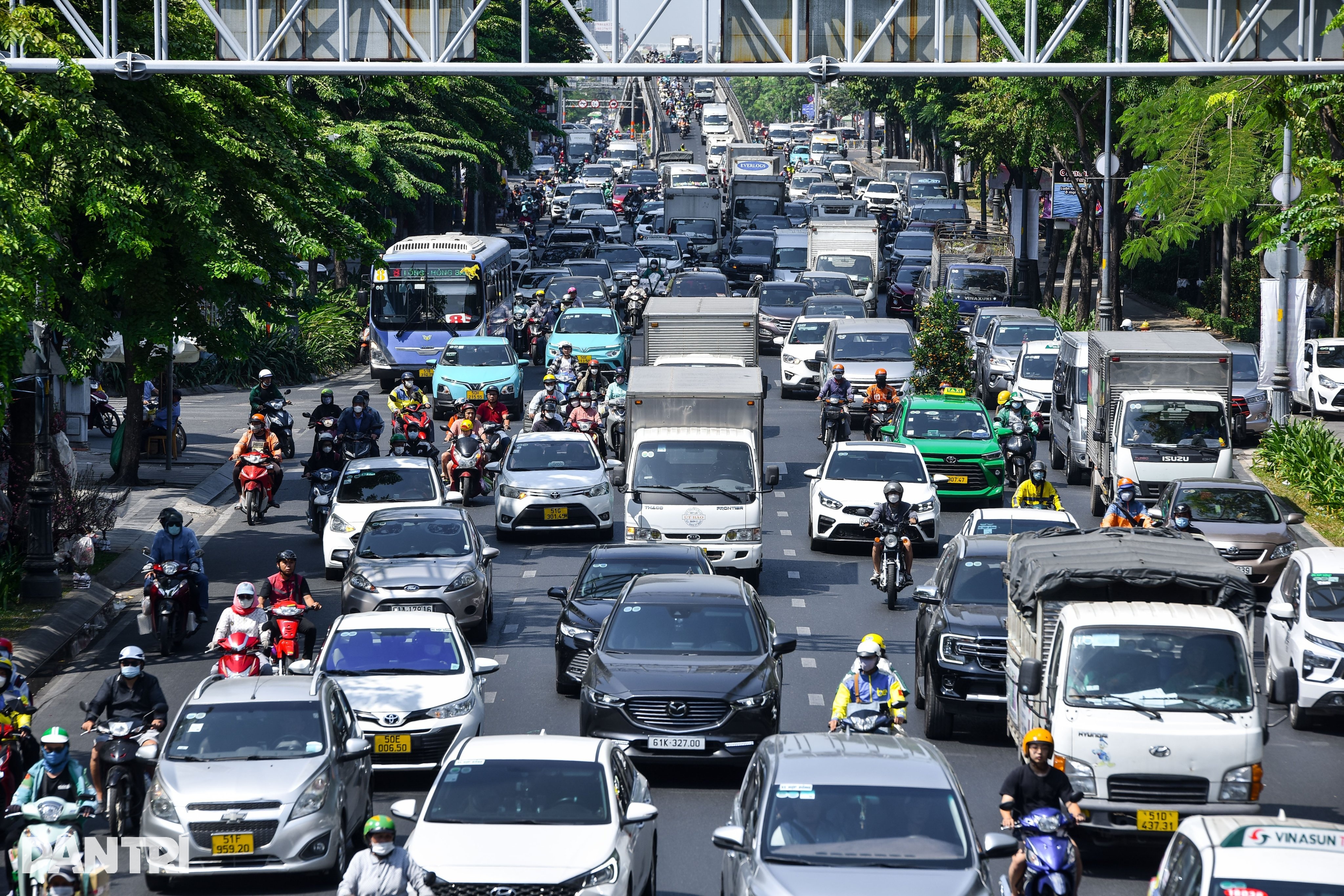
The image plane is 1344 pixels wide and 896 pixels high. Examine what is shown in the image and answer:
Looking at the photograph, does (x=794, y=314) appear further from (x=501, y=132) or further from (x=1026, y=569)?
(x=1026, y=569)

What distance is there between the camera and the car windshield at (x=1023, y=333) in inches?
1612

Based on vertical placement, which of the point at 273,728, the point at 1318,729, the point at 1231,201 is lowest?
the point at 1318,729

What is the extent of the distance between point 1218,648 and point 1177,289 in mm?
51493

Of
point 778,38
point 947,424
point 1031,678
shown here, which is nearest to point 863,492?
point 947,424

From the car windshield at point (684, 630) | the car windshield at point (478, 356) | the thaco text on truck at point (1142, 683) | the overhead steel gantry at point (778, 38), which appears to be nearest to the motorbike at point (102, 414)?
the car windshield at point (478, 356)

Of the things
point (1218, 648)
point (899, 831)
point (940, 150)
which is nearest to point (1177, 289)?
point (940, 150)

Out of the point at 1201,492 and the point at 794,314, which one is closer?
the point at 1201,492

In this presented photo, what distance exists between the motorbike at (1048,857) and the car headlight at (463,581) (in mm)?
10421

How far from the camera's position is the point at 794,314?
48.2 meters

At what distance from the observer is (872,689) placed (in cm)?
1473

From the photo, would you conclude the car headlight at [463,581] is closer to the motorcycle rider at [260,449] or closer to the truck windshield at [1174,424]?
the motorcycle rider at [260,449]

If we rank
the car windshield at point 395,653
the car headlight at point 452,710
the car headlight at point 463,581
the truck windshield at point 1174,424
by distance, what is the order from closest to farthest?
1. the car headlight at point 452,710
2. the car windshield at point 395,653
3. the car headlight at point 463,581
4. the truck windshield at point 1174,424

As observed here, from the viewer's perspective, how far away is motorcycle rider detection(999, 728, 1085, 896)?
12.8 metres

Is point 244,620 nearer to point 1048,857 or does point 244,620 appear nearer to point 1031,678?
point 1031,678
